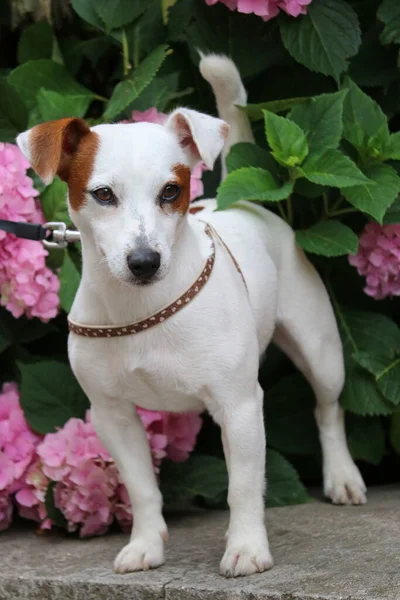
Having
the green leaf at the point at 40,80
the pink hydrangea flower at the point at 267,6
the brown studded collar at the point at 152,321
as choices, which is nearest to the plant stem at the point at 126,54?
the green leaf at the point at 40,80

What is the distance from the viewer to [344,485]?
107 inches

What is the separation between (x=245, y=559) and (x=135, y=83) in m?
1.41

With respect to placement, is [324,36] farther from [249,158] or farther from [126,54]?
[126,54]

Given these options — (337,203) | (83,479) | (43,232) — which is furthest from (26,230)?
(337,203)

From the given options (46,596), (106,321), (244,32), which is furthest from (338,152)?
(46,596)

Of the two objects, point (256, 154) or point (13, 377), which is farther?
point (13, 377)

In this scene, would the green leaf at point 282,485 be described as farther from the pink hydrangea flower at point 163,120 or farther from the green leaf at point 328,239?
the pink hydrangea flower at point 163,120

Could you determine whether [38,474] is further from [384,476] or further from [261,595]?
[384,476]

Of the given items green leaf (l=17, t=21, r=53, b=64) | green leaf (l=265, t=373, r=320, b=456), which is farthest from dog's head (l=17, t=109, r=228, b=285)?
green leaf (l=17, t=21, r=53, b=64)

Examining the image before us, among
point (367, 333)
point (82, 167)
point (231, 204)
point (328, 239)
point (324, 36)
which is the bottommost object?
point (367, 333)

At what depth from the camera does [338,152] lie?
2.53m

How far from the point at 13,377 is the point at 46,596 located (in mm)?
924

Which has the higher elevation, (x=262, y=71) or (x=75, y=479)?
(x=262, y=71)

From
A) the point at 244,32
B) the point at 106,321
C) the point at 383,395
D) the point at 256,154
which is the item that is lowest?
the point at 383,395
